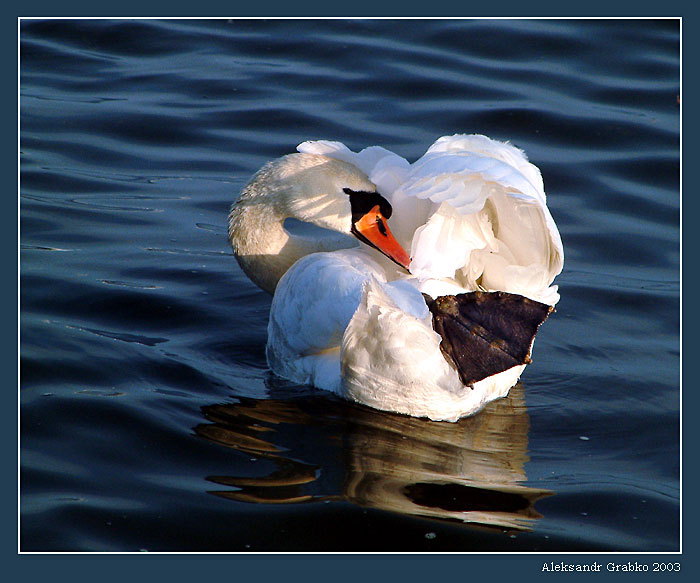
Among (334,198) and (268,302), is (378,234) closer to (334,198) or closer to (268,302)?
(334,198)

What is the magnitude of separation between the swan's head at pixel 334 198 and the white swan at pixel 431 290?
0.01 m

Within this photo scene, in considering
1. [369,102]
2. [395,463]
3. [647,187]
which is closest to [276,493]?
[395,463]

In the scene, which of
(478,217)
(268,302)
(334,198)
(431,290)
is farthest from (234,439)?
(268,302)

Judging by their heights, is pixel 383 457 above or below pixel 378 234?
below

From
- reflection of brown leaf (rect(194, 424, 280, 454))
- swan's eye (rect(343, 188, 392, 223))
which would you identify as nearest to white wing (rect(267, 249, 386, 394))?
swan's eye (rect(343, 188, 392, 223))

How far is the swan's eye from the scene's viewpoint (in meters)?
5.86

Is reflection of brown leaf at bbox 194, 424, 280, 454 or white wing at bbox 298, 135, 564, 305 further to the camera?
reflection of brown leaf at bbox 194, 424, 280, 454

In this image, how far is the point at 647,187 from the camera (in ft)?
29.8

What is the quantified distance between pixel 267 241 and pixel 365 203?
26.4 inches

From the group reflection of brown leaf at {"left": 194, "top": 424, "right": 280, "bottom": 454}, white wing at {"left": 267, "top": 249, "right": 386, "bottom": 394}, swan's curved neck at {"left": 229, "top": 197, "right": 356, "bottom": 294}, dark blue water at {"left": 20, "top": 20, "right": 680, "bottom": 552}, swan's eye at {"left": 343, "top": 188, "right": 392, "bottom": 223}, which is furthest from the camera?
swan's curved neck at {"left": 229, "top": 197, "right": 356, "bottom": 294}

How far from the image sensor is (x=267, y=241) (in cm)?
616

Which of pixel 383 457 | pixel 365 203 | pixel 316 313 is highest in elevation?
pixel 365 203

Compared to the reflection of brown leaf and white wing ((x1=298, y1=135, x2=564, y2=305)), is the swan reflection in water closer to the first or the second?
the reflection of brown leaf

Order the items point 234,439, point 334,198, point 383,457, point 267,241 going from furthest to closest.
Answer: point 267,241 → point 334,198 → point 234,439 → point 383,457
